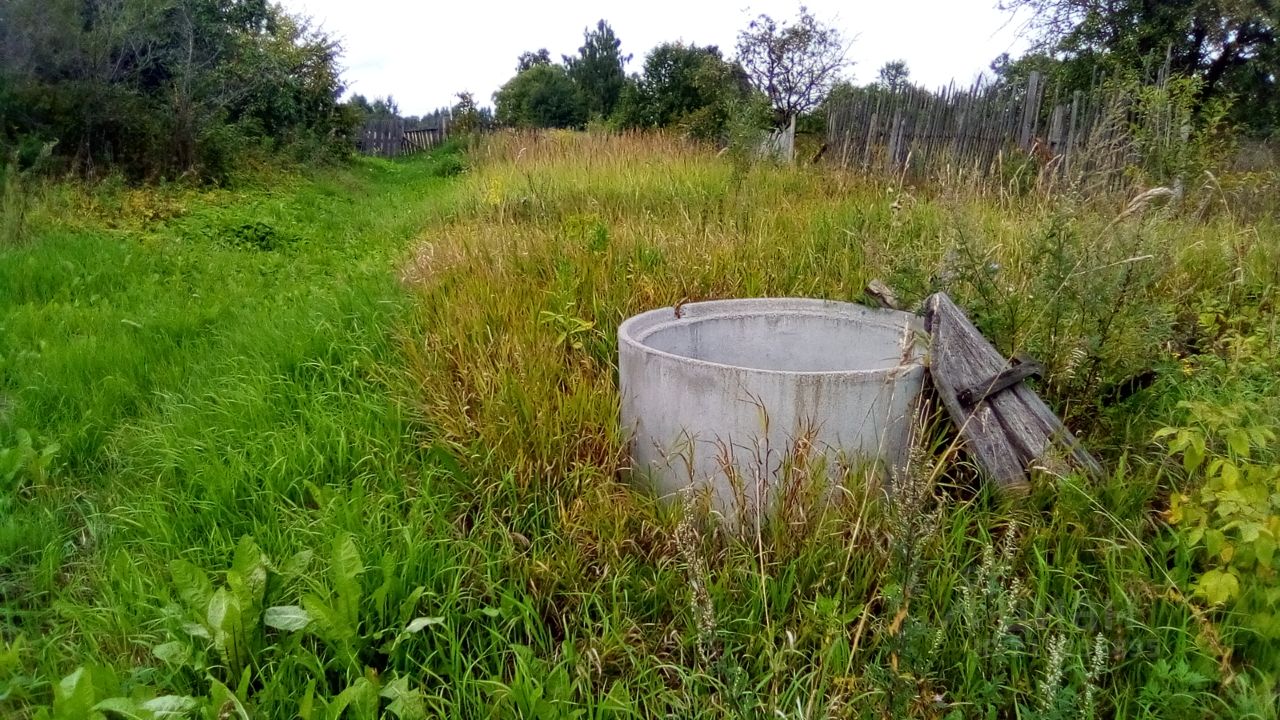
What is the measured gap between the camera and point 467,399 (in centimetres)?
292

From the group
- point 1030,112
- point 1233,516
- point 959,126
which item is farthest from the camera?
point 959,126

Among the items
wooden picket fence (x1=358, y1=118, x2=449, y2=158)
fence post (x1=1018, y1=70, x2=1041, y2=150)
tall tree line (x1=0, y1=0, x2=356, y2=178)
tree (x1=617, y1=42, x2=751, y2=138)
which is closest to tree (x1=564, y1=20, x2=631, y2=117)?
wooden picket fence (x1=358, y1=118, x2=449, y2=158)

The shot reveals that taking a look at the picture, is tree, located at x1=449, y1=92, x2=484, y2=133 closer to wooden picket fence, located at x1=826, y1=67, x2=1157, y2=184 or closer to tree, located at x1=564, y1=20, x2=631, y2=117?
tree, located at x1=564, y1=20, x2=631, y2=117

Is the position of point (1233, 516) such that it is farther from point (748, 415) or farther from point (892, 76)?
point (892, 76)

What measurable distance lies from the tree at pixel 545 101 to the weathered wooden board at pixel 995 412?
105ft

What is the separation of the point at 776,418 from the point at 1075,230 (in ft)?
4.27

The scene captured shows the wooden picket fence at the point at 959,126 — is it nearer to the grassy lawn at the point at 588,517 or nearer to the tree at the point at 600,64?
the grassy lawn at the point at 588,517

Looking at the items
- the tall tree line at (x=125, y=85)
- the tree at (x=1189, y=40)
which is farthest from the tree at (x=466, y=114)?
the tree at (x=1189, y=40)

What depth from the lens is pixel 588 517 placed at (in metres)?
2.34

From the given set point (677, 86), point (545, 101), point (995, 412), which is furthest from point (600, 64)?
point (995, 412)

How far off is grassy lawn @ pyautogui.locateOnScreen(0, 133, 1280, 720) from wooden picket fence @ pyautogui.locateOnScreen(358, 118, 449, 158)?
25038 mm

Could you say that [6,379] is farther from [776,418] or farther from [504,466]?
[776,418]

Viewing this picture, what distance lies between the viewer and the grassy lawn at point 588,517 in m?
1.81

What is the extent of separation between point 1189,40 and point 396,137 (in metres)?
24.1
